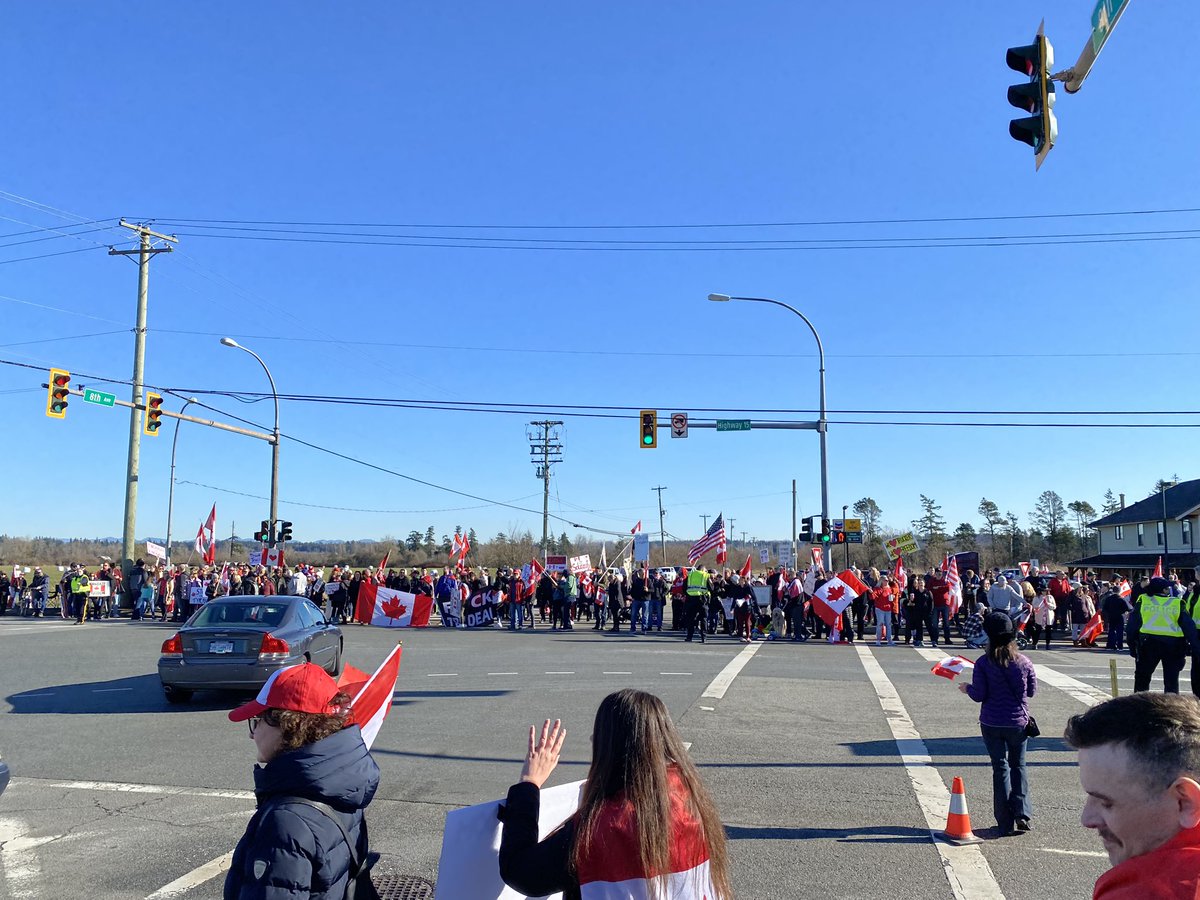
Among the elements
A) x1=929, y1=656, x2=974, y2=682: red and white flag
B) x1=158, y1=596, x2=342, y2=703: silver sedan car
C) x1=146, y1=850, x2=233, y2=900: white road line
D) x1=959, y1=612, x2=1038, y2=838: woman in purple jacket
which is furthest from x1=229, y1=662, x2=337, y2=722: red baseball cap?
x1=158, y1=596, x2=342, y2=703: silver sedan car

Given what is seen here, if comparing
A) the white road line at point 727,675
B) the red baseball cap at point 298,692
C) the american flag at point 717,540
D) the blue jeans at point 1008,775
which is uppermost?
the american flag at point 717,540

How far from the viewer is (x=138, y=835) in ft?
22.3

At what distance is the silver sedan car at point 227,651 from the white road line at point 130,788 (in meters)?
3.86

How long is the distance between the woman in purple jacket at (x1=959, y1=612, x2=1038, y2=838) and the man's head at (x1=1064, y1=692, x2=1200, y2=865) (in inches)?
212

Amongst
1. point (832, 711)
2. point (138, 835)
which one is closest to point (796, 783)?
point (832, 711)

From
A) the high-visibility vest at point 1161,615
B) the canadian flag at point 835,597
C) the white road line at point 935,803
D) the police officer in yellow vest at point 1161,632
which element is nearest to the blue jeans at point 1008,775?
the white road line at point 935,803

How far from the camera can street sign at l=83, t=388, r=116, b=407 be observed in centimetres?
2603

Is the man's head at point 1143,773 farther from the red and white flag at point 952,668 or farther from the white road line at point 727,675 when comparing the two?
the white road line at point 727,675

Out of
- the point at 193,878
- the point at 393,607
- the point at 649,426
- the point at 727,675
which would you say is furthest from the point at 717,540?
the point at 193,878

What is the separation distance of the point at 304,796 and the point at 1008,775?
583cm

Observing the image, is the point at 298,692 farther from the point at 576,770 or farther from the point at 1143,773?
the point at 576,770

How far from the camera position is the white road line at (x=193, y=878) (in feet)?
18.3

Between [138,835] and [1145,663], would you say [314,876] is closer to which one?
[138,835]

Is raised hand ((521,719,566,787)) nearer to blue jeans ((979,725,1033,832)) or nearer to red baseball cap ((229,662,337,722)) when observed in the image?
red baseball cap ((229,662,337,722))
